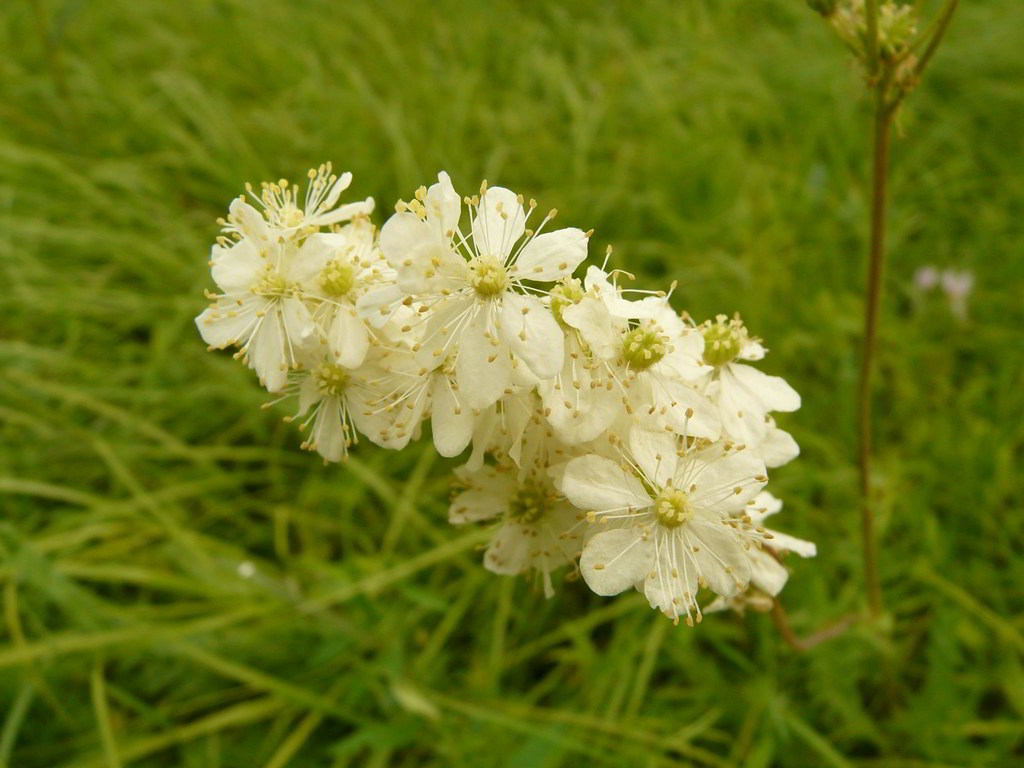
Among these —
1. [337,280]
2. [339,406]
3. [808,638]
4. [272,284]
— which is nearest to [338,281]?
[337,280]

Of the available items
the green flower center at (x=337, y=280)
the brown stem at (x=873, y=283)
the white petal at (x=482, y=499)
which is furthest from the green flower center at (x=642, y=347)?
the brown stem at (x=873, y=283)

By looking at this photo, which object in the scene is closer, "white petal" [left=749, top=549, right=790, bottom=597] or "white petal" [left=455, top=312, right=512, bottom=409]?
"white petal" [left=455, top=312, right=512, bottom=409]

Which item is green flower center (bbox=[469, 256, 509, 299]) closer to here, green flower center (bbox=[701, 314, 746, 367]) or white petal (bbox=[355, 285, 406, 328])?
white petal (bbox=[355, 285, 406, 328])

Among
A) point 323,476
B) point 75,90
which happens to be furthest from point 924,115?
point 75,90

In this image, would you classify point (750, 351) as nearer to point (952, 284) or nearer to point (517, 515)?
point (517, 515)

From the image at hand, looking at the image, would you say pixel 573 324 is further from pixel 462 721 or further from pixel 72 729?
pixel 72 729

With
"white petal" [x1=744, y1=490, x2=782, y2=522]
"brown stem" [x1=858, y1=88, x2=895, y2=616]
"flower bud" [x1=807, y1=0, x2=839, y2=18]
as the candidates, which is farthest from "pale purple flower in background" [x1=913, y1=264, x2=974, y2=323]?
"white petal" [x1=744, y1=490, x2=782, y2=522]

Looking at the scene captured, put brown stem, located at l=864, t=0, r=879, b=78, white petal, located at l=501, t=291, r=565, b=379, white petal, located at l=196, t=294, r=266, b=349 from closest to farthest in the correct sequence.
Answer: white petal, located at l=501, t=291, r=565, b=379 < white petal, located at l=196, t=294, r=266, b=349 < brown stem, located at l=864, t=0, r=879, b=78
